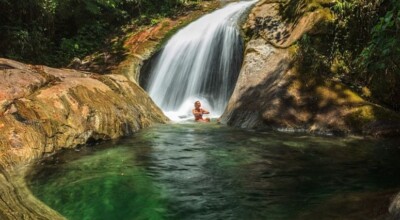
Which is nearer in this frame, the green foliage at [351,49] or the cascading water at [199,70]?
the green foliage at [351,49]

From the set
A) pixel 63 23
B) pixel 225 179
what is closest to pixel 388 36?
pixel 225 179

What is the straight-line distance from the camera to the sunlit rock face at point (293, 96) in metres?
8.72

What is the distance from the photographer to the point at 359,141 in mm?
7984

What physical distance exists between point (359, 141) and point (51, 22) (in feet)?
50.8

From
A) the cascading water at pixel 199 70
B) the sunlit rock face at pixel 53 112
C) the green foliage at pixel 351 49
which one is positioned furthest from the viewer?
the cascading water at pixel 199 70

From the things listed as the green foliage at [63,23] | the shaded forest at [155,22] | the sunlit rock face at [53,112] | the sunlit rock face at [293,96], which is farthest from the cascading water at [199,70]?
the green foliage at [63,23]

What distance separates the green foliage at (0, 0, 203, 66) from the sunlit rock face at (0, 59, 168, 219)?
8027 millimetres

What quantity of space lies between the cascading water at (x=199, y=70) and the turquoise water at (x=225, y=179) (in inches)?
217

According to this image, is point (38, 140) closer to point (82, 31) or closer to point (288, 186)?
point (288, 186)

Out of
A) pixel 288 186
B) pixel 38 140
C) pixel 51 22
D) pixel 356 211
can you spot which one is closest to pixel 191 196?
pixel 288 186

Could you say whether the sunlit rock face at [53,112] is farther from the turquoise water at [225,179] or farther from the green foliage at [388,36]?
the green foliage at [388,36]

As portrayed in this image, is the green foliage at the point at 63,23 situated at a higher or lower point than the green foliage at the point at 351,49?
higher

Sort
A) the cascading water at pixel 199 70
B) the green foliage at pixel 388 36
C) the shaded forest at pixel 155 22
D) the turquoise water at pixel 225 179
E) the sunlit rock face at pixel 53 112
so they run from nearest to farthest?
the green foliage at pixel 388 36 < the turquoise water at pixel 225 179 < the sunlit rock face at pixel 53 112 < the shaded forest at pixel 155 22 < the cascading water at pixel 199 70

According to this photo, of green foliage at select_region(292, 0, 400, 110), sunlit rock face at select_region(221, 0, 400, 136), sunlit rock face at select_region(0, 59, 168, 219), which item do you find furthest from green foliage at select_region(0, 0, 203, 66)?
green foliage at select_region(292, 0, 400, 110)
